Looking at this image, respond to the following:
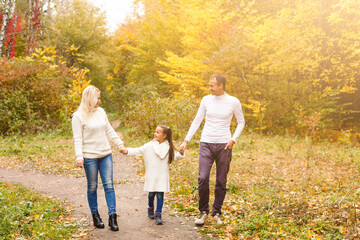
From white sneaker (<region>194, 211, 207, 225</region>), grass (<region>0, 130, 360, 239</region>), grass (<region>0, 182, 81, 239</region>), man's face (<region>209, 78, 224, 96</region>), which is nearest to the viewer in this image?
grass (<region>0, 182, 81, 239</region>)

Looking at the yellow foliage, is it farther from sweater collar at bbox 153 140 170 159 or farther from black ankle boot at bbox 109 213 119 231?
black ankle boot at bbox 109 213 119 231

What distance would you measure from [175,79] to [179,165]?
9.14 metres

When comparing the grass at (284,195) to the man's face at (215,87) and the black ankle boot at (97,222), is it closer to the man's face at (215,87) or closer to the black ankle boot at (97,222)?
the black ankle boot at (97,222)

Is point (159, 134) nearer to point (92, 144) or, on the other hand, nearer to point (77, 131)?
point (92, 144)

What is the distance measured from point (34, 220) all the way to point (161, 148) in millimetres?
1938

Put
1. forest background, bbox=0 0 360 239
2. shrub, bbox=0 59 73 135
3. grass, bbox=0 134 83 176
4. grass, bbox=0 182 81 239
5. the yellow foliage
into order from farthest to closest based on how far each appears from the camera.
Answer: the yellow foliage, shrub, bbox=0 59 73 135, grass, bbox=0 134 83 176, forest background, bbox=0 0 360 239, grass, bbox=0 182 81 239

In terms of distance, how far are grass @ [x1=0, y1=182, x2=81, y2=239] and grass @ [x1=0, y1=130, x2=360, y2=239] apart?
1.79m

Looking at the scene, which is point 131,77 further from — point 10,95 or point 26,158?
point 26,158

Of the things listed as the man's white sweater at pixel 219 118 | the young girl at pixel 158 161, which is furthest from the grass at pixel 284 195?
the man's white sweater at pixel 219 118

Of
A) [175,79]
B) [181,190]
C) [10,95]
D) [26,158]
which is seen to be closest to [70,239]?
[181,190]

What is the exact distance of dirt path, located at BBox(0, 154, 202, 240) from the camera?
4465 mm

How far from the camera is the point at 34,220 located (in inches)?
174

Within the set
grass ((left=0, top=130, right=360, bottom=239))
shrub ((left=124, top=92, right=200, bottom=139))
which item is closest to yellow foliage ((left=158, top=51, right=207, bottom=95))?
shrub ((left=124, top=92, right=200, bottom=139))

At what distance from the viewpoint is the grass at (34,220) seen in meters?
4.02
